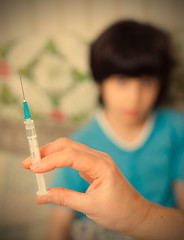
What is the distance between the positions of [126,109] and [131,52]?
0.55 ft

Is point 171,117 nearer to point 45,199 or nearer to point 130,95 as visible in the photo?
point 130,95

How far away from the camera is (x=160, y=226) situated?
360 millimetres

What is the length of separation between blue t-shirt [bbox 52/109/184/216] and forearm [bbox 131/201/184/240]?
0.19 m

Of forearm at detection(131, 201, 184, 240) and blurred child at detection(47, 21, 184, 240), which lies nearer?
forearm at detection(131, 201, 184, 240)

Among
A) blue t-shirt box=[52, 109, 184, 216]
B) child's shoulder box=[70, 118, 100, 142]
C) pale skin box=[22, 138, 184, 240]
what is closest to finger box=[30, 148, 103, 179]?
pale skin box=[22, 138, 184, 240]

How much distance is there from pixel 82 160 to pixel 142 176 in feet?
1.06

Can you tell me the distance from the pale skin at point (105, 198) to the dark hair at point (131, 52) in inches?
15.8

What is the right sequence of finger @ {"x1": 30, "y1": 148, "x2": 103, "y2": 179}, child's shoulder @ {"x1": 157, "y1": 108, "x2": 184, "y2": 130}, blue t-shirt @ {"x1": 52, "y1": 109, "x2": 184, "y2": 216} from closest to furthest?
finger @ {"x1": 30, "y1": 148, "x2": 103, "y2": 179}, blue t-shirt @ {"x1": 52, "y1": 109, "x2": 184, "y2": 216}, child's shoulder @ {"x1": 157, "y1": 108, "x2": 184, "y2": 130}

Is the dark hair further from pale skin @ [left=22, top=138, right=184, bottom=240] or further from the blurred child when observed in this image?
pale skin @ [left=22, top=138, right=184, bottom=240]

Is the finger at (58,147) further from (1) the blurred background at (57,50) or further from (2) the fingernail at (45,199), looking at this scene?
(1) the blurred background at (57,50)

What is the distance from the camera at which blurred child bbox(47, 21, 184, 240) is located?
664 mm

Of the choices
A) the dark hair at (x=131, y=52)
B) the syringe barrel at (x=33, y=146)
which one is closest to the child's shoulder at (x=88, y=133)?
the dark hair at (x=131, y=52)

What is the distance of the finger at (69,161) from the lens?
31 cm

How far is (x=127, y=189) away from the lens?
343mm
